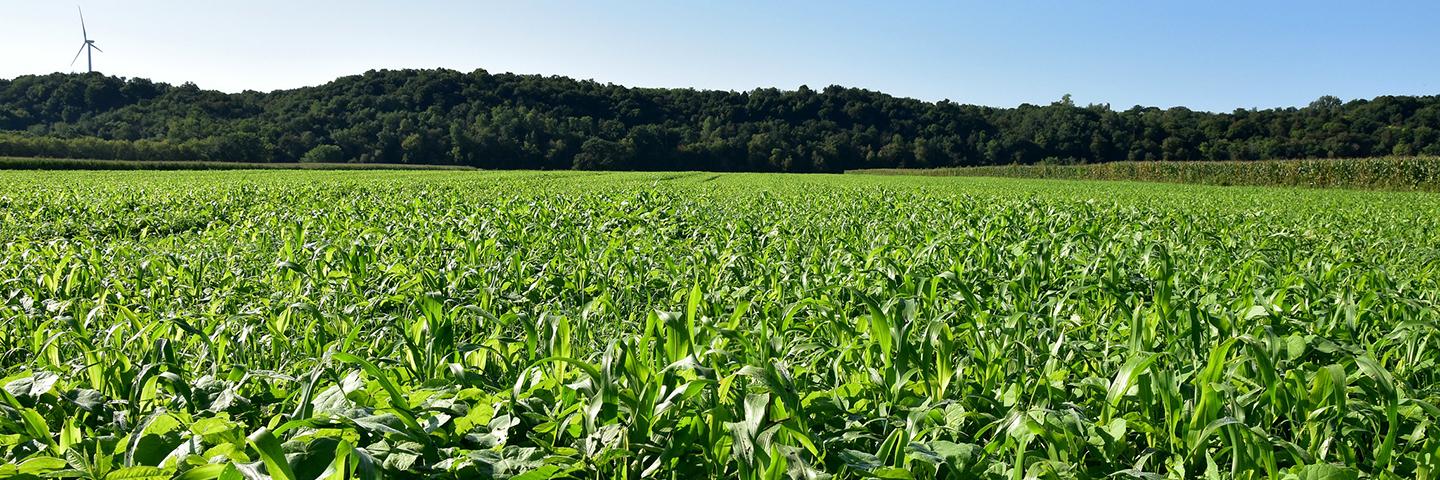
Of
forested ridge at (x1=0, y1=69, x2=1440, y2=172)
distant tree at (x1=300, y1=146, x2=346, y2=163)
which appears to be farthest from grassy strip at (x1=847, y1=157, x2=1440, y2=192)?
distant tree at (x1=300, y1=146, x2=346, y2=163)

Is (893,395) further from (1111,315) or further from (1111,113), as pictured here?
(1111,113)

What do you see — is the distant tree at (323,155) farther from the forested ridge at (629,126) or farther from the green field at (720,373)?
the green field at (720,373)

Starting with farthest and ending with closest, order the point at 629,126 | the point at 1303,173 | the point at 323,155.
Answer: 1. the point at 629,126
2. the point at 323,155
3. the point at 1303,173

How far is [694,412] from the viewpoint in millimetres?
1994

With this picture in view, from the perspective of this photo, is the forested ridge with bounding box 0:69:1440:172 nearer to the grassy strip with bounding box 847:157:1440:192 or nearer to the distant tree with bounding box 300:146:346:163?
the distant tree with bounding box 300:146:346:163

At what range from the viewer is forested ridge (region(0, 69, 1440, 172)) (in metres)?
84.3

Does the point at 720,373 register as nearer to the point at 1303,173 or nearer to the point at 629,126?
the point at 1303,173

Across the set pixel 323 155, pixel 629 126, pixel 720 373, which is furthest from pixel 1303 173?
pixel 323 155

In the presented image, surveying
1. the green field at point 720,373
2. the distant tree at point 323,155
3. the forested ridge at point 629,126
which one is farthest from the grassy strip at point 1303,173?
the distant tree at point 323,155

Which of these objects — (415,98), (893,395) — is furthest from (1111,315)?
(415,98)

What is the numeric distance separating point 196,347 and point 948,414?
3338 mm

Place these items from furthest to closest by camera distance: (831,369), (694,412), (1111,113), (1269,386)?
(1111,113) < (831,369) < (1269,386) < (694,412)

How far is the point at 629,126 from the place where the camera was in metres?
105

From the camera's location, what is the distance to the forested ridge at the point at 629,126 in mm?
84312
